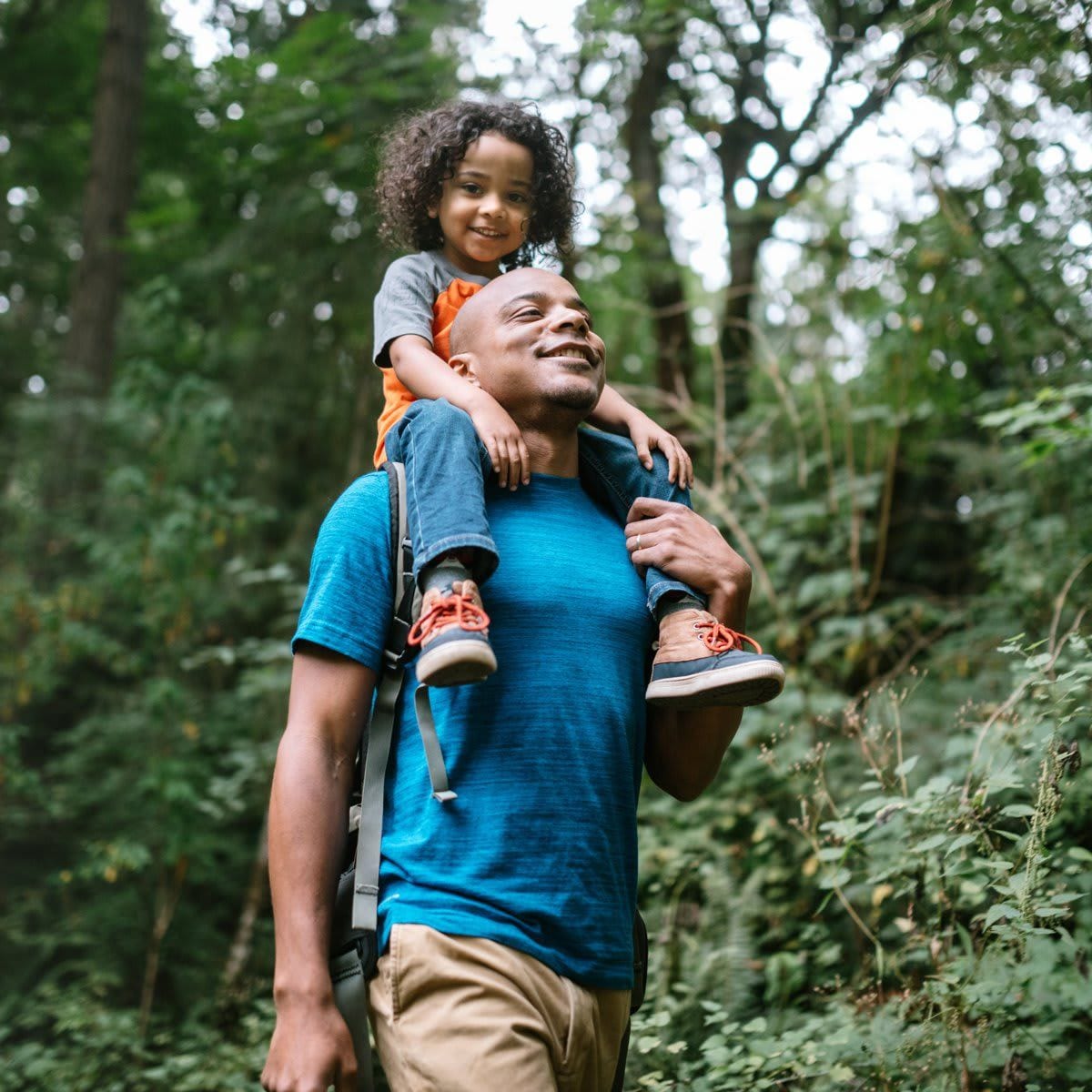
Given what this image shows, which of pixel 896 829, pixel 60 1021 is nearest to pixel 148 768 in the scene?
pixel 60 1021

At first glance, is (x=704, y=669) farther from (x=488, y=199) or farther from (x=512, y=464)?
(x=488, y=199)

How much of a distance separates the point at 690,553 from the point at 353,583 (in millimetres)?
662

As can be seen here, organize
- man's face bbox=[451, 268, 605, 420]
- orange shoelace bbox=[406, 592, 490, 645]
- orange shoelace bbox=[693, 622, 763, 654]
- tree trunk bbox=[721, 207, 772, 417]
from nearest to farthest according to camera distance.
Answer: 1. orange shoelace bbox=[406, 592, 490, 645]
2. orange shoelace bbox=[693, 622, 763, 654]
3. man's face bbox=[451, 268, 605, 420]
4. tree trunk bbox=[721, 207, 772, 417]

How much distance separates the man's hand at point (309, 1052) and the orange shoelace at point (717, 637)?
2.95 ft

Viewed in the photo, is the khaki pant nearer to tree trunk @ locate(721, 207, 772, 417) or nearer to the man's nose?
the man's nose

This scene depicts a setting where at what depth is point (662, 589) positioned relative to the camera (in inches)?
84.1

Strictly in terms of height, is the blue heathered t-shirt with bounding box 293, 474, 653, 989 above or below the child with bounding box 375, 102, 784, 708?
below

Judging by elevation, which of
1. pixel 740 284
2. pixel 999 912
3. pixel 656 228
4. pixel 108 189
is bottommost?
pixel 999 912

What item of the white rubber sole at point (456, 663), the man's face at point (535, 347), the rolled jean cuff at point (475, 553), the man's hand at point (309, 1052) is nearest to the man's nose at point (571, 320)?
the man's face at point (535, 347)

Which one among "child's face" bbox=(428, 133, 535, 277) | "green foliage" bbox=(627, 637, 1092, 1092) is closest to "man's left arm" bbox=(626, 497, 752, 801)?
"green foliage" bbox=(627, 637, 1092, 1092)

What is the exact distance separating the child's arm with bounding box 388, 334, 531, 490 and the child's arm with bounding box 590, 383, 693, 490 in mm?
68

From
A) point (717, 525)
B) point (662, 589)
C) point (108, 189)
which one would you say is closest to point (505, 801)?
point (662, 589)

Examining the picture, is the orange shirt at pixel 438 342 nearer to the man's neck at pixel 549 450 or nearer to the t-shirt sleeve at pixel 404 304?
the t-shirt sleeve at pixel 404 304

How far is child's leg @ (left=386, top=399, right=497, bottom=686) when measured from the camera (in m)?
1.78
